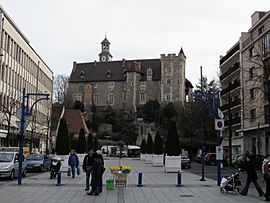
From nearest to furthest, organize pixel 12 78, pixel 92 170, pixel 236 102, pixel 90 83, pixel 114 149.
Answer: pixel 92 170 < pixel 12 78 < pixel 236 102 < pixel 114 149 < pixel 90 83

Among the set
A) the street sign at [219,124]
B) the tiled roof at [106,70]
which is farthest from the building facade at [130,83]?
the street sign at [219,124]

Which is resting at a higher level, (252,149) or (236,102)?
(236,102)

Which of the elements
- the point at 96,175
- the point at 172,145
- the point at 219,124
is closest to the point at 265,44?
the point at 172,145

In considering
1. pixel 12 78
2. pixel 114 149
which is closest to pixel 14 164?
pixel 12 78

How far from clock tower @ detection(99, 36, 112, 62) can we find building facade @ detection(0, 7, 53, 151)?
80281 mm

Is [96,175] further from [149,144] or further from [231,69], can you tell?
[231,69]

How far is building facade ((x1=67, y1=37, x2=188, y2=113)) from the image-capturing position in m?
128

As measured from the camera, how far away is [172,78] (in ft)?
423

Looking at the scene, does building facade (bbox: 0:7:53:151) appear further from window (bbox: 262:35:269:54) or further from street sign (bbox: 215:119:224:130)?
window (bbox: 262:35:269:54)

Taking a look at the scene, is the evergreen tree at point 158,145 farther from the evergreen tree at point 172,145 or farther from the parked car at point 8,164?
the parked car at point 8,164

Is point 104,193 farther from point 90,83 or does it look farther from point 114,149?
point 90,83

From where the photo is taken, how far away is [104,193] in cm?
1778

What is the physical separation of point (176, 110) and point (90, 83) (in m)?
34.7

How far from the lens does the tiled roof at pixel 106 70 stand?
13588 cm
